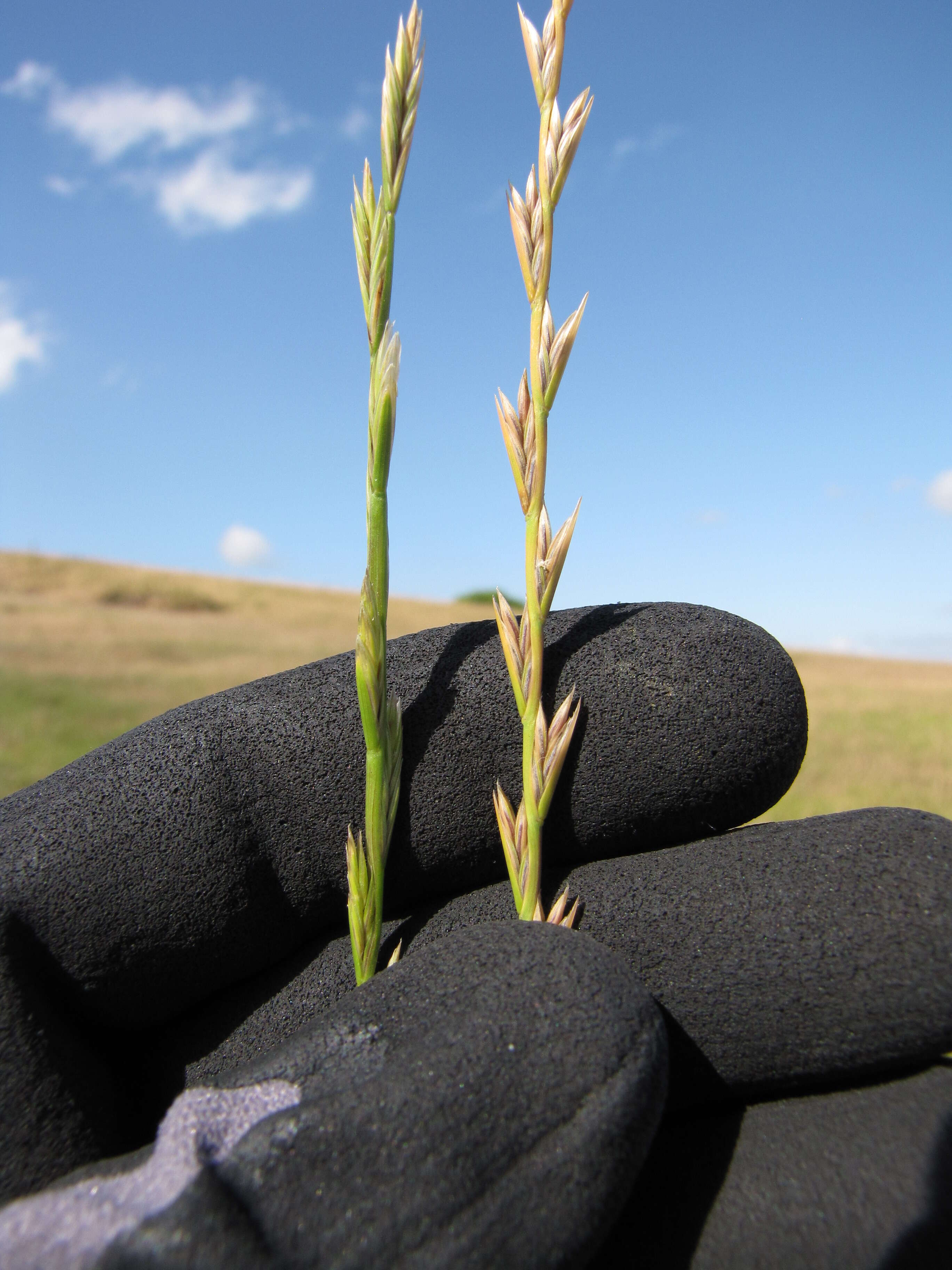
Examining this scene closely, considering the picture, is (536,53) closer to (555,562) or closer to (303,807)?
(555,562)

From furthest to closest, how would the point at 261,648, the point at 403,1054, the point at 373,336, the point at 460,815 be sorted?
1. the point at 261,648
2. the point at 460,815
3. the point at 373,336
4. the point at 403,1054

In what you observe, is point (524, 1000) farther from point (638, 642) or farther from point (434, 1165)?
point (638, 642)

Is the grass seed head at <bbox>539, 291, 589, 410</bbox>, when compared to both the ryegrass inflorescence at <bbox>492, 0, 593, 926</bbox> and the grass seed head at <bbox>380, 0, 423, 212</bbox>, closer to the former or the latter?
the ryegrass inflorescence at <bbox>492, 0, 593, 926</bbox>

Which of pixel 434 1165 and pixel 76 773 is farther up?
pixel 76 773

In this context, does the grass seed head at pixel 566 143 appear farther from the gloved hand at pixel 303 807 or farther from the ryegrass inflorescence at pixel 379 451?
the gloved hand at pixel 303 807

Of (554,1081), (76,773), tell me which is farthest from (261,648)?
(554,1081)

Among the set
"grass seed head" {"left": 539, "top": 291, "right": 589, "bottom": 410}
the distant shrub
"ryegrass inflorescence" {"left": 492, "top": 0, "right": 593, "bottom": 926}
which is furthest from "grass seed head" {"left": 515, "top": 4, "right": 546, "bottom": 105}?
the distant shrub

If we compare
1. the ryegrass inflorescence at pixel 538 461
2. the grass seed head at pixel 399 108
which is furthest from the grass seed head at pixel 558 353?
the grass seed head at pixel 399 108
